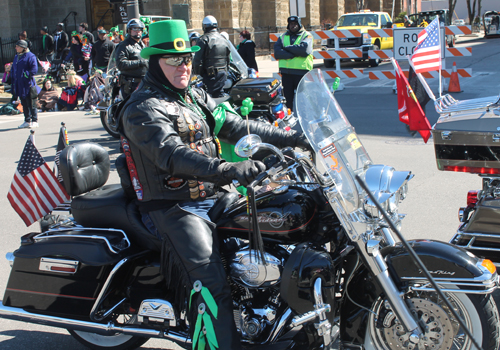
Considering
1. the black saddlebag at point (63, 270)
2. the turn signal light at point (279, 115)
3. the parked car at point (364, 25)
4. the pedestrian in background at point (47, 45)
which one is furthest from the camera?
the parked car at point (364, 25)

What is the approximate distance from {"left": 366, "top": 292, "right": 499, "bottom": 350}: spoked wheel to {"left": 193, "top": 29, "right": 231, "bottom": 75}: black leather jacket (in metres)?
6.57

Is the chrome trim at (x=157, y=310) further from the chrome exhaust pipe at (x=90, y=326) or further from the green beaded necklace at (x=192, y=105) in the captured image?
the green beaded necklace at (x=192, y=105)

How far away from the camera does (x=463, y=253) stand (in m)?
2.62

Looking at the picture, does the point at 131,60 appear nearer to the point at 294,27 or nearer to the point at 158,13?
the point at 294,27

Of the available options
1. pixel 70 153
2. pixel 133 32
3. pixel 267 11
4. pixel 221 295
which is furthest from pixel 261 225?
pixel 267 11

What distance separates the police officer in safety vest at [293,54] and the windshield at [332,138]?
22.6 ft

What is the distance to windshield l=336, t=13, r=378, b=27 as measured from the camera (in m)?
23.0

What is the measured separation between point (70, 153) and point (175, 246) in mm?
960

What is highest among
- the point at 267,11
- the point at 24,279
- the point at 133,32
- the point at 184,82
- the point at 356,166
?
the point at 267,11

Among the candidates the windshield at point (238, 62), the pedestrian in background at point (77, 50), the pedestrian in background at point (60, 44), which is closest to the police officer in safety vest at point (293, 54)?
the windshield at point (238, 62)

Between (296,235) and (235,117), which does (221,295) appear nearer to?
(296,235)

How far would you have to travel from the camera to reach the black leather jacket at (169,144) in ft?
Result: 8.83

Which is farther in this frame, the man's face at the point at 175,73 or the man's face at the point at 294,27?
the man's face at the point at 294,27

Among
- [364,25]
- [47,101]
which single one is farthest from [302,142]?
[364,25]
